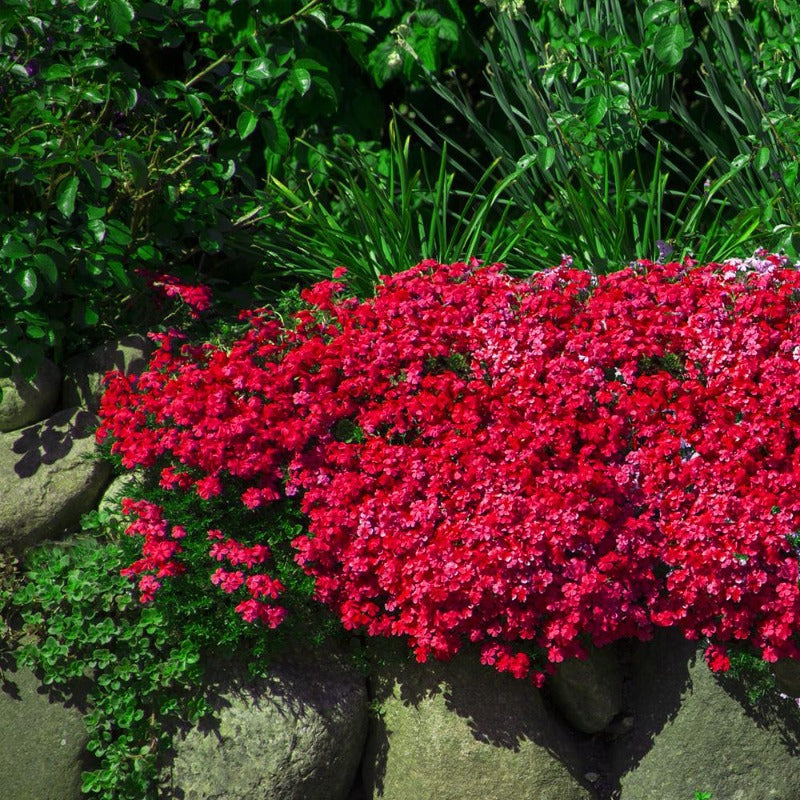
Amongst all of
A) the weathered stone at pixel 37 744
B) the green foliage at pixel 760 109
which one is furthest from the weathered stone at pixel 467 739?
the green foliage at pixel 760 109

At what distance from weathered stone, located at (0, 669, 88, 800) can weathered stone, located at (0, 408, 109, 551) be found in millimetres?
532

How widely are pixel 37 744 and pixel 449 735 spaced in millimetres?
1305

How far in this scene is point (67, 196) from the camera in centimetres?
372

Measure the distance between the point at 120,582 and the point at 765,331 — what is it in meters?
2.27

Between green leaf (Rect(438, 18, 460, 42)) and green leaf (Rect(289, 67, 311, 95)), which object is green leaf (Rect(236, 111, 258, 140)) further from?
green leaf (Rect(438, 18, 460, 42))

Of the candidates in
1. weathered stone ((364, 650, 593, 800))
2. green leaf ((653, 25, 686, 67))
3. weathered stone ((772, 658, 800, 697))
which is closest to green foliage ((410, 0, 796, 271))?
green leaf ((653, 25, 686, 67))

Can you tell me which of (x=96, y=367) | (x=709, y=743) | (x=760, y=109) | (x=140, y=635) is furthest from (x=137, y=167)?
(x=709, y=743)

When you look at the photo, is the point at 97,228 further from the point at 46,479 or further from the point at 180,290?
the point at 46,479

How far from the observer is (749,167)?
505 centimetres

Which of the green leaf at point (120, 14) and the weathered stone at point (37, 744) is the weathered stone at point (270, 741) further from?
the green leaf at point (120, 14)

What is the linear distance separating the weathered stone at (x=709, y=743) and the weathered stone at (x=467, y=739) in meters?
0.24

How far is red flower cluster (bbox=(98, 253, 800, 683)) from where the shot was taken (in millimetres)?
3363

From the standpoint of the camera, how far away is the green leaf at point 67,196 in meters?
3.68

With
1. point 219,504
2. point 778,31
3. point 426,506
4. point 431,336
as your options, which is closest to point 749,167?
point 778,31
